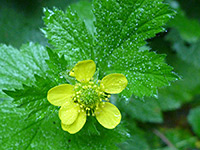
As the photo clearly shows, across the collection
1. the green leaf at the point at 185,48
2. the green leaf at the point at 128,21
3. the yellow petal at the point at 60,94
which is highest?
the green leaf at the point at 128,21

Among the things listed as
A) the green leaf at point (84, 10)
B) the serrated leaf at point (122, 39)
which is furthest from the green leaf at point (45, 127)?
the green leaf at point (84, 10)

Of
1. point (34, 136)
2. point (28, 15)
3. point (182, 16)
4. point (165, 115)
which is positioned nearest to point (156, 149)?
point (165, 115)

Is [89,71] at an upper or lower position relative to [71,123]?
upper

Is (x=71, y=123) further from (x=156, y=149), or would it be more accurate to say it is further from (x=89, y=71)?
(x=156, y=149)

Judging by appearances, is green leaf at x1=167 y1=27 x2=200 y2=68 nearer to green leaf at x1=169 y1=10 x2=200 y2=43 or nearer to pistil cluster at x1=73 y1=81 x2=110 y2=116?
green leaf at x1=169 y1=10 x2=200 y2=43

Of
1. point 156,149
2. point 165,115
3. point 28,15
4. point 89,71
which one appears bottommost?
point 156,149

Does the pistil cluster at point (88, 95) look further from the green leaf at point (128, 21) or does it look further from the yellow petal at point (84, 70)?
the green leaf at point (128, 21)

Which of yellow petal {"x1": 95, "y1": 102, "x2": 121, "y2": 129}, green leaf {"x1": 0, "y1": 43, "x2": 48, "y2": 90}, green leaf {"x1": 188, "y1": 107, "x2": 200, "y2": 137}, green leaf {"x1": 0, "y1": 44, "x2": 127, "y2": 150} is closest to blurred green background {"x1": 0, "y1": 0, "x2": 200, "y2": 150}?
green leaf {"x1": 188, "y1": 107, "x2": 200, "y2": 137}
